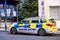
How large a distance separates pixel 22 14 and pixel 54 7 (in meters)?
4.40

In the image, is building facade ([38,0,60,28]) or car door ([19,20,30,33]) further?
building facade ([38,0,60,28])

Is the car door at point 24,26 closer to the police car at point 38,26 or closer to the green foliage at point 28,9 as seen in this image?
the police car at point 38,26

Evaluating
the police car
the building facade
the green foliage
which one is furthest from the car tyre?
the green foliage

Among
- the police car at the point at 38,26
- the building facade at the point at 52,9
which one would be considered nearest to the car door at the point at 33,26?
the police car at the point at 38,26

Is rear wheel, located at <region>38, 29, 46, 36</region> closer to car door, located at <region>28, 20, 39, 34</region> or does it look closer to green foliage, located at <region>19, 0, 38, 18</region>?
car door, located at <region>28, 20, 39, 34</region>

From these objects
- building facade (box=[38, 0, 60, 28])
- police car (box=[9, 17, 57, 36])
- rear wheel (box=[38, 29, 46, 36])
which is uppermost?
building facade (box=[38, 0, 60, 28])

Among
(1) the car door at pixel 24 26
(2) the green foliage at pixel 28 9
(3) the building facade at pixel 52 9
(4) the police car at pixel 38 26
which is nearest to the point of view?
(4) the police car at pixel 38 26

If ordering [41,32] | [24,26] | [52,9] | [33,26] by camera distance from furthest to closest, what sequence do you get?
[52,9] → [24,26] → [33,26] → [41,32]

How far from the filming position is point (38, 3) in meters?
26.6

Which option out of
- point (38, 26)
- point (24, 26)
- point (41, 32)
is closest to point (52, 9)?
point (24, 26)

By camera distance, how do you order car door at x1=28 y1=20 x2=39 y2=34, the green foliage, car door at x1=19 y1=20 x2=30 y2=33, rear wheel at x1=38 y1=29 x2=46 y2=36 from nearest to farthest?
rear wheel at x1=38 y1=29 x2=46 y2=36, car door at x1=28 y1=20 x2=39 y2=34, car door at x1=19 y1=20 x2=30 y2=33, the green foliage

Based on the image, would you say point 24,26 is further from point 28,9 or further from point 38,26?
point 28,9

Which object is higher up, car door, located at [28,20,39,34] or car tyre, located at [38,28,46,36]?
car door, located at [28,20,39,34]

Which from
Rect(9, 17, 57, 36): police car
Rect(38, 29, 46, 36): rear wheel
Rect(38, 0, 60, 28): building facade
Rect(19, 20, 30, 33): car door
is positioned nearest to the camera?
Rect(9, 17, 57, 36): police car
